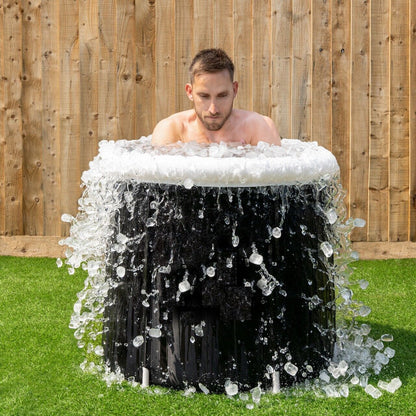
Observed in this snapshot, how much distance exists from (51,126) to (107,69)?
0.49 meters

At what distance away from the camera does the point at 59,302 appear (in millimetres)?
4094

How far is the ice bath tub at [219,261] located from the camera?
2527mm

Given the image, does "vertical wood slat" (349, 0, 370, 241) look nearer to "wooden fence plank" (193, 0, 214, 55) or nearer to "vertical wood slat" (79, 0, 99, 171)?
"wooden fence plank" (193, 0, 214, 55)

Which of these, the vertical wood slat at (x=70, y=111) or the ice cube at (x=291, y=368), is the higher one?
the vertical wood slat at (x=70, y=111)

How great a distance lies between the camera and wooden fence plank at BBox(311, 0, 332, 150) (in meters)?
4.77

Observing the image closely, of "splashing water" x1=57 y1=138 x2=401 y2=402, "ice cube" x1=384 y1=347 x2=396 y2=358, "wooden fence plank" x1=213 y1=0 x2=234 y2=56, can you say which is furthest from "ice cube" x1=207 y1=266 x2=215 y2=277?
"wooden fence plank" x1=213 y1=0 x2=234 y2=56

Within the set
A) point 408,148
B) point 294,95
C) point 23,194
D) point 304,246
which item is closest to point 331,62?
point 294,95

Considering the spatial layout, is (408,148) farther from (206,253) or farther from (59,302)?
(206,253)

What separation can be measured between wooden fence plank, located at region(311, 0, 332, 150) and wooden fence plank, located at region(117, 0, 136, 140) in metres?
1.09

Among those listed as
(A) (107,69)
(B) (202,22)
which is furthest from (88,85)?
(B) (202,22)

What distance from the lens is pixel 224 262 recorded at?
254 centimetres

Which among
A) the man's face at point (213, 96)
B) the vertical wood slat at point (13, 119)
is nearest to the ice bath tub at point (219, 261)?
the man's face at point (213, 96)

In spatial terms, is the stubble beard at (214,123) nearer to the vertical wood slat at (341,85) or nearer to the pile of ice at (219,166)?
the pile of ice at (219,166)

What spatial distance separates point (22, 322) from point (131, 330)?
1.18 metres
